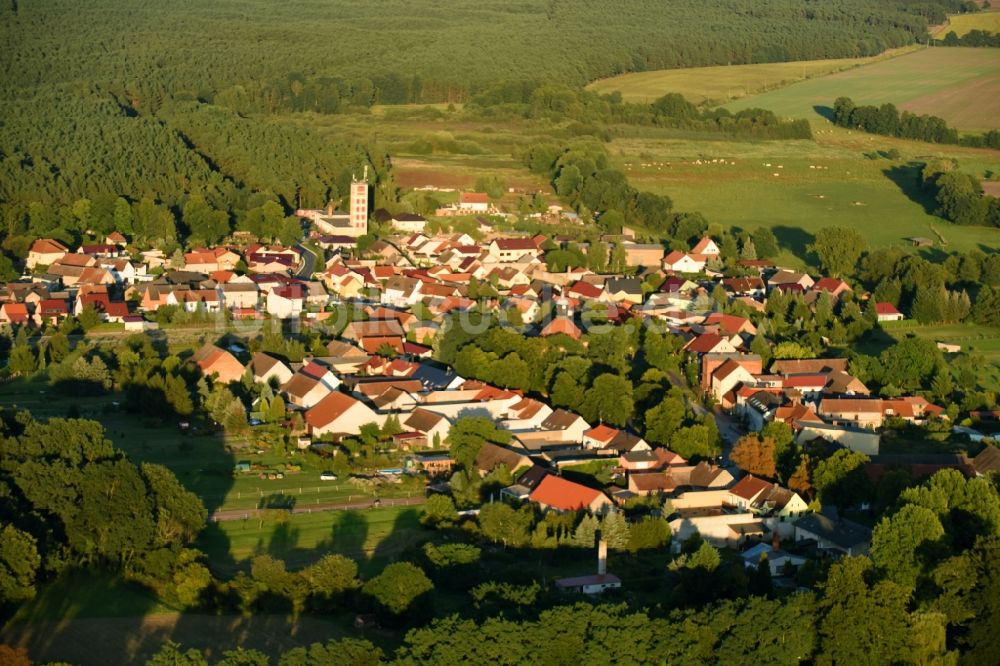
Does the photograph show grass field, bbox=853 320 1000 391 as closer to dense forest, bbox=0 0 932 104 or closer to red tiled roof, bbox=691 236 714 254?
red tiled roof, bbox=691 236 714 254

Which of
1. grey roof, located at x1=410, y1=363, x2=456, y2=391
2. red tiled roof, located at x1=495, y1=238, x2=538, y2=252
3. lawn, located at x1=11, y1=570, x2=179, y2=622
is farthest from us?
red tiled roof, located at x1=495, y1=238, x2=538, y2=252

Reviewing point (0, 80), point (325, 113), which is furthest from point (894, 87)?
point (0, 80)

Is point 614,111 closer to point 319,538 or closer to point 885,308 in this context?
point 885,308

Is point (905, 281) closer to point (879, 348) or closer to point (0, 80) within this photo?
point (879, 348)

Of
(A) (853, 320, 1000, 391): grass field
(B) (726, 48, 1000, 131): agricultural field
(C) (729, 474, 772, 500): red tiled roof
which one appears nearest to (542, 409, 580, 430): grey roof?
(C) (729, 474, 772, 500): red tiled roof

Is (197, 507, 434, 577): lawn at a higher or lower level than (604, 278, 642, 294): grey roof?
higher

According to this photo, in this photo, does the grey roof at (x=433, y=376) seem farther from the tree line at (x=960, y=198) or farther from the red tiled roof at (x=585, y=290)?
the tree line at (x=960, y=198)

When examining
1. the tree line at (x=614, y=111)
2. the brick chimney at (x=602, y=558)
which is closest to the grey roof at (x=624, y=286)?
the brick chimney at (x=602, y=558)
